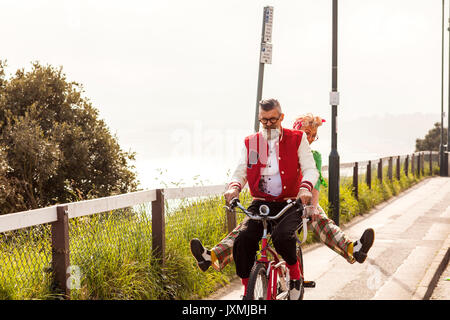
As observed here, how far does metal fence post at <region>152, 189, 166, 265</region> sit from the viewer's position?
21.6 ft

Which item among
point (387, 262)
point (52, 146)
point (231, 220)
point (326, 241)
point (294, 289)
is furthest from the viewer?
point (52, 146)

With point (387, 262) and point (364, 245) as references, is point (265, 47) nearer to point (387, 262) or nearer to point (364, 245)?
point (387, 262)

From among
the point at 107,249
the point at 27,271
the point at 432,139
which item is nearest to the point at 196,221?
the point at 107,249

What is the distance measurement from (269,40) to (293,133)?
5.63 metres

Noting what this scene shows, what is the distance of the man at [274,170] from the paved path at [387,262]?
2.08m

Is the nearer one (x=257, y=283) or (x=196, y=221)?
(x=257, y=283)

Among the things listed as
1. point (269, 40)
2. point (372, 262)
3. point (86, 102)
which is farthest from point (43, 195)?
point (372, 262)

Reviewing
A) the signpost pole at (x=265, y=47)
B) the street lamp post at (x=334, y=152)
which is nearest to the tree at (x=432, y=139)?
the street lamp post at (x=334, y=152)

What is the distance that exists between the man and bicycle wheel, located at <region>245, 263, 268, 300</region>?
18 centimetres

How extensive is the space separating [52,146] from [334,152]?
18.4 meters

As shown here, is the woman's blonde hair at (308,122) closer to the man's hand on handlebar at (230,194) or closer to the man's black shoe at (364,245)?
the man's black shoe at (364,245)

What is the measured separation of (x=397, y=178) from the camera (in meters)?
22.2

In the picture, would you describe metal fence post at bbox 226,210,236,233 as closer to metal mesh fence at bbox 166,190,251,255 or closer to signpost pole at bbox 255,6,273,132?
metal mesh fence at bbox 166,190,251,255

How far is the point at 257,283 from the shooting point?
4.55 metres
